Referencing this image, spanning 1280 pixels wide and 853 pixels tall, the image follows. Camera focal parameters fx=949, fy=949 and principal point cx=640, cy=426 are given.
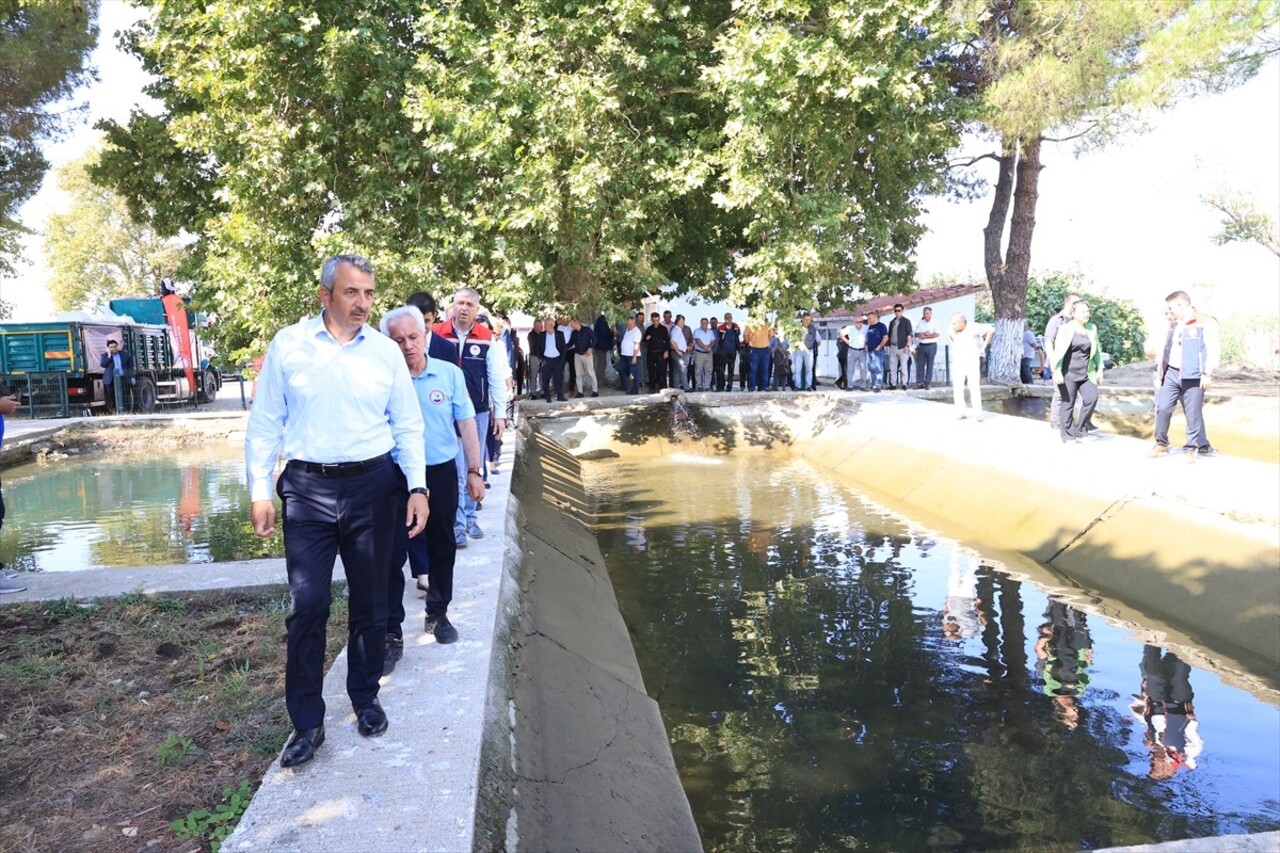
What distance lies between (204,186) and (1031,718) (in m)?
17.8

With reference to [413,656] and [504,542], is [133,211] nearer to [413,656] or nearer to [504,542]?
[504,542]

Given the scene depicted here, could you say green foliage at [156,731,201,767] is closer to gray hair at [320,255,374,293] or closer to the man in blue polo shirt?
gray hair at [320,255,374,293]

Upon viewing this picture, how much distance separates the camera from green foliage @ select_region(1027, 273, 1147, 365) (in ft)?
103

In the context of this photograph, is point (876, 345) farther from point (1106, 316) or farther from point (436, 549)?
point (436, 549)

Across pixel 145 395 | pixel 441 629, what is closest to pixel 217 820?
pixel 441 629

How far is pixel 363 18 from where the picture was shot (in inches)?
598

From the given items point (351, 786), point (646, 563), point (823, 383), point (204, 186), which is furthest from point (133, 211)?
point (351, 786)

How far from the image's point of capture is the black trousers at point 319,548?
3611 mm

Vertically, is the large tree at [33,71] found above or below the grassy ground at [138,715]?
above

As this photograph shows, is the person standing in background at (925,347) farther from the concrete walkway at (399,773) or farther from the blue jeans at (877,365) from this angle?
the concrete walkway at (399,773)

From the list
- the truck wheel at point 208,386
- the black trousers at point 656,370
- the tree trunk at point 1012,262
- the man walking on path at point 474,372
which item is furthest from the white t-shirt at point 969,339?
the truck wheel at point 208,386

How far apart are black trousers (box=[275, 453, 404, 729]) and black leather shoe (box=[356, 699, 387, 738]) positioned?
0.66 feet

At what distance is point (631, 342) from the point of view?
66.9 ft

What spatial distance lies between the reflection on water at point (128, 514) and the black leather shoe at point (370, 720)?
5.33 meters
